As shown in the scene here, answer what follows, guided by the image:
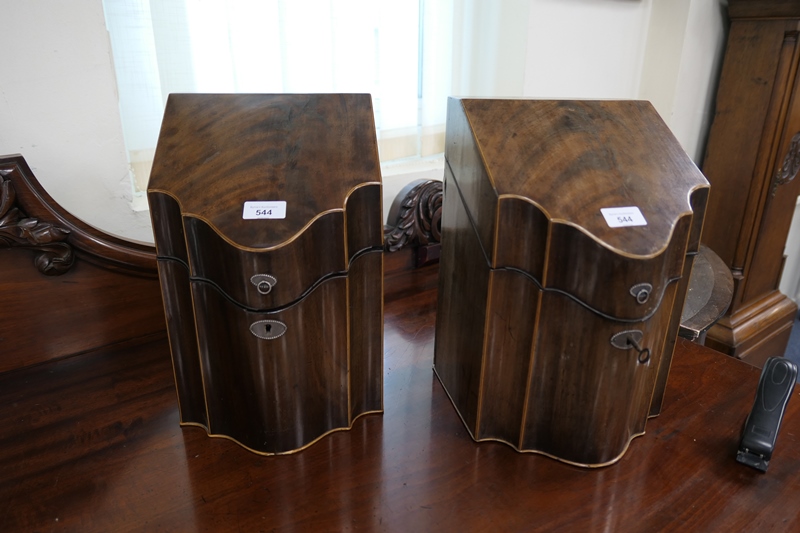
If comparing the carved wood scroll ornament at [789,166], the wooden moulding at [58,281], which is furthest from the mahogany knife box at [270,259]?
the carved wood scroll ornament at [789,166]

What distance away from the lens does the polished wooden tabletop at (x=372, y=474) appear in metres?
0.55

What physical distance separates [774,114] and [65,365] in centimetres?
168

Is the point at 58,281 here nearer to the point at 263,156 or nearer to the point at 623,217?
the point at 263,156

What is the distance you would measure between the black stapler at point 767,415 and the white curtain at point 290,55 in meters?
0.83

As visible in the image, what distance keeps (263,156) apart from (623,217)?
0.38 meters

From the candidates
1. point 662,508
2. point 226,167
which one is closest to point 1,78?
point 226,167

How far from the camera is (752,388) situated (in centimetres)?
76

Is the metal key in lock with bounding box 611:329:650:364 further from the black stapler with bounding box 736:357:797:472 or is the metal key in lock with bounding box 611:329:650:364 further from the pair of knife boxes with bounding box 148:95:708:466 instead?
the black stapler with bounding box 736:357:797:472

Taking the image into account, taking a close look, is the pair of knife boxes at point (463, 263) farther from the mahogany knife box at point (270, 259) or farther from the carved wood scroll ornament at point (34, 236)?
the carved wood scroll ornament at point (34, 236)

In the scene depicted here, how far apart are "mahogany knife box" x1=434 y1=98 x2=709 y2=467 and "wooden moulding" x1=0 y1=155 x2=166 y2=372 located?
19.5 inches

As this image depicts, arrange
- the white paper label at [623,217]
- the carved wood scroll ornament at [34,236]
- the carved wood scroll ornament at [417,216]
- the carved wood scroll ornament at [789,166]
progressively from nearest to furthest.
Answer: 1. the white paper label at [623,217]
2. the carved wood scroll ornament at [34,236]
3. the carved wood scroll ornament at [417,216]
4. the carved wood scroll ornament at [789,166]

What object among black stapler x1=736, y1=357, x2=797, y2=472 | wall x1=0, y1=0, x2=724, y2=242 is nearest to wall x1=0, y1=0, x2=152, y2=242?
wall x1=0, y1=0, x2=724, y2=242

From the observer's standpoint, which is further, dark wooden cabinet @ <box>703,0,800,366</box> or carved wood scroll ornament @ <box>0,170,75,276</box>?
dark wooden cabinet @ <box>703,0,800,366</box>

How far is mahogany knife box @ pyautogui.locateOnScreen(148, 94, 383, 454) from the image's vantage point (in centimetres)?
56
